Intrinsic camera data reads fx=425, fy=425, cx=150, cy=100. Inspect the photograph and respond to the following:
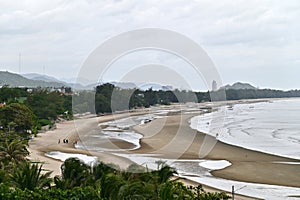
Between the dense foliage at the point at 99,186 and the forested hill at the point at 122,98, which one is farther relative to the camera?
the forested hill at the point at 122,98

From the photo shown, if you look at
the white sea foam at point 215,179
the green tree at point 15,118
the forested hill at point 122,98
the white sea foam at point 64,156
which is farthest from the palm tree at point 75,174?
the forested hill at point 122,98

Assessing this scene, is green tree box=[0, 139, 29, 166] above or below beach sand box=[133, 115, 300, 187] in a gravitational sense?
above

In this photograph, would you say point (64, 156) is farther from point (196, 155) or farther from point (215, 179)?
→ point (215, 179)

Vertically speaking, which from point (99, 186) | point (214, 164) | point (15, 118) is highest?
point (15, 118)

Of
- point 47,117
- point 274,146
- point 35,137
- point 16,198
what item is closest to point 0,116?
point 35,137

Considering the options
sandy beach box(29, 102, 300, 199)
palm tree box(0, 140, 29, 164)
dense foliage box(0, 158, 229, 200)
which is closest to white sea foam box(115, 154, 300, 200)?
sandy beach box(29, 102, 300, 199)

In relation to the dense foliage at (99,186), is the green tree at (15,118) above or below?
above

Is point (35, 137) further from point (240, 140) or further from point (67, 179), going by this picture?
point (67, 179)

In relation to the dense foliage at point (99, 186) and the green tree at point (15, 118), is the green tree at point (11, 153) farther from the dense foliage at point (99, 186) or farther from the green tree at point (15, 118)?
the green tree at point (15, 118)

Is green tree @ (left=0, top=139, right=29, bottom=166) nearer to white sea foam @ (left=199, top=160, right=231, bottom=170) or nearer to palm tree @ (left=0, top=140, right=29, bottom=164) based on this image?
palm tree @ (left=0, top=140, right=29, bottom=164)

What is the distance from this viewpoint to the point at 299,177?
2425 cm

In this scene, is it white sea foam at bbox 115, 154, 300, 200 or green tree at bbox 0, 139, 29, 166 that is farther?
white sea foam at bbox 115, 154, 300, 200

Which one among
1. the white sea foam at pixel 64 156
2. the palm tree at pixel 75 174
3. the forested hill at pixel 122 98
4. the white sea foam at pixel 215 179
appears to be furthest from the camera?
the forested hill at pixel 122 98

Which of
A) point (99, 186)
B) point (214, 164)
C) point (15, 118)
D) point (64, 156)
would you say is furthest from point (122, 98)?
point (99, 186)
